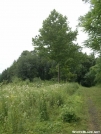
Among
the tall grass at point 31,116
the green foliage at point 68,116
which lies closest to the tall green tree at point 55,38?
the tall grass at point 31,116

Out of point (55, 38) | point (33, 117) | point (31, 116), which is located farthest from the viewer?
point (55, 38)

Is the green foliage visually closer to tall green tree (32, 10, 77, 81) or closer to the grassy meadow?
the grassy meadow

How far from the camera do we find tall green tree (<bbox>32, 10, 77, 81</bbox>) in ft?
96.4

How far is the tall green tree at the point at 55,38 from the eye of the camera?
1156 inches

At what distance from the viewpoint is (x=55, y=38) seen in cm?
2955

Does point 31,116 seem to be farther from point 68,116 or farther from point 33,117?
point 68,116

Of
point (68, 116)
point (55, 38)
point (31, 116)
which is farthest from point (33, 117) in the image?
point (55, 38)

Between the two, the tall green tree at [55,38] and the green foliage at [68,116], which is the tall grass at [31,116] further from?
the tall green tree at [55,38]

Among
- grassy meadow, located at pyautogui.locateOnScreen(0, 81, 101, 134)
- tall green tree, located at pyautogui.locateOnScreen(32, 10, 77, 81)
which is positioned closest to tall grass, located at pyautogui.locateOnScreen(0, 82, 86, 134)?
grassy meadow, located at pyautogui.locateOnScreen(0, 81, 101, 134)

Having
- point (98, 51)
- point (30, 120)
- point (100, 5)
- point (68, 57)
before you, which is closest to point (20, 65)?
point (68, 57)

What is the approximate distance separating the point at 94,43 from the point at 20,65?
30842mm

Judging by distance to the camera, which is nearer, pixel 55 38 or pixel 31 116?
pixel 31 116

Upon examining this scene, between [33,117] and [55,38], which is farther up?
[55,38]

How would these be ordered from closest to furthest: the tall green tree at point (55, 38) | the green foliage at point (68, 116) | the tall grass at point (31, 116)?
the tall grass at point (31, 116)
the green foliage at point (68, 116)
the tall green tree at point (55, 38)
